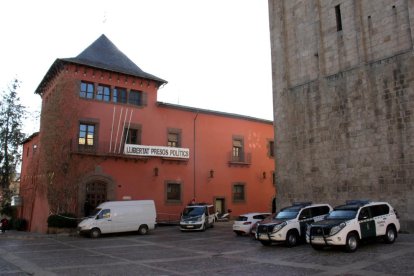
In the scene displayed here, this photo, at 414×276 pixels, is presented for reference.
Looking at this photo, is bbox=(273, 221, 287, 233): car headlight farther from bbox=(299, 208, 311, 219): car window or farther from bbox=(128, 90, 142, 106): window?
bbox=(128, 90, 142, 106): window

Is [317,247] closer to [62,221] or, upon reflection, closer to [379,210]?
[379,210]

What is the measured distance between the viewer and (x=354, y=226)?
14352 millimetres

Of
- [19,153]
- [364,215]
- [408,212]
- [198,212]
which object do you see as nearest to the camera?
[364,215]

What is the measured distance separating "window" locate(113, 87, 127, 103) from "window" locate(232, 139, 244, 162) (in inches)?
453

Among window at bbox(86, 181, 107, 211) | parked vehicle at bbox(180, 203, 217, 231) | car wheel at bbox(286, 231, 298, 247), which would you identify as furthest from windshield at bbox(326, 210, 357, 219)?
window at bbox(86, 181, 107, 211)

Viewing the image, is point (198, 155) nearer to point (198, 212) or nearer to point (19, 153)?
point (198, 212)

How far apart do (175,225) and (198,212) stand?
16.9 feet

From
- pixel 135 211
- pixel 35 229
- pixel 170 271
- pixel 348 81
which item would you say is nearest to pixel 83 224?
pixel 135 211

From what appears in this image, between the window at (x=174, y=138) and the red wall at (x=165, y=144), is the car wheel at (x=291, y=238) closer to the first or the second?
the red wall at (x=165, y=144)

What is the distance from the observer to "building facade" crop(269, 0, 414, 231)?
65.4ft

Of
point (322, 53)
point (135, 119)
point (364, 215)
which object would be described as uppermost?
point (322, 53)

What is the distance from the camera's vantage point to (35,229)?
30359 mm

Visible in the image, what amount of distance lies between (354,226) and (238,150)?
2327 cm

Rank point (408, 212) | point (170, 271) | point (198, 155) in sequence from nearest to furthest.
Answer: point (170, 271) → point (408, 212) → point (198, 155)
